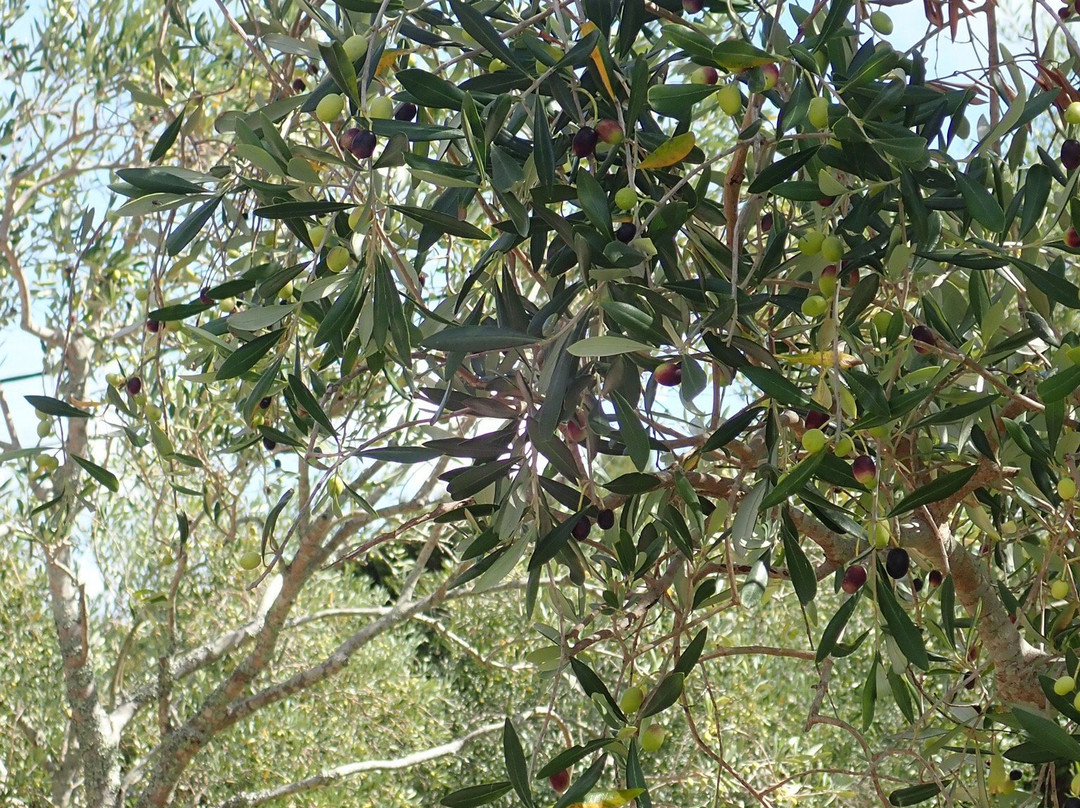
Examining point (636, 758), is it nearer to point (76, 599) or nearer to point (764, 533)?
point (764, 533)

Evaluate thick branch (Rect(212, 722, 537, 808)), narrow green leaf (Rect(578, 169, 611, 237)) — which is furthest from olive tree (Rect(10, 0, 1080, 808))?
thick branch (Rect(212, 722, 537, 808))

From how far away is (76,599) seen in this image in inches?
194

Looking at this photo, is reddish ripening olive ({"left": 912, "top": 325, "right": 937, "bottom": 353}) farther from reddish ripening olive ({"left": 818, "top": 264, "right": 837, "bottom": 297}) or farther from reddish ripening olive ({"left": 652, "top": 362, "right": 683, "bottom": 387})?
reddish ripening olive ({"left": 652, "top": 362, "right": 683, "bottom": 387})

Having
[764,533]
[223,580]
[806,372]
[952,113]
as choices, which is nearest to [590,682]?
[764,533]

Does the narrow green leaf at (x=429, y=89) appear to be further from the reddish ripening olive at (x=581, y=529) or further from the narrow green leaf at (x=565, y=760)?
the narrow green leaf at (x=565, y=760)

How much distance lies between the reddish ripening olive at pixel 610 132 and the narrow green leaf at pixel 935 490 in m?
0.50

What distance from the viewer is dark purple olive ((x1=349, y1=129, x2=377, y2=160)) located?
3.33 feet

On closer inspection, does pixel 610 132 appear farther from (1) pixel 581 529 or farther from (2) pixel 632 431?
(1) pixel 581 529

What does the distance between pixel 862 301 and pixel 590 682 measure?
586 millimetres

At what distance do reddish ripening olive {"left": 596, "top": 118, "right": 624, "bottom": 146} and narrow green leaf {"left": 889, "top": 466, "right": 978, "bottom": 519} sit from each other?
0.50 m

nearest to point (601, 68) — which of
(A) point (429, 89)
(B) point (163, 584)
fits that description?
(A) point (429, 89)

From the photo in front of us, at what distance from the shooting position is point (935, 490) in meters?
1.22

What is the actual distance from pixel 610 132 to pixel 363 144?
27 cm

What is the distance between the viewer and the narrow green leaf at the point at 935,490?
1197mm
